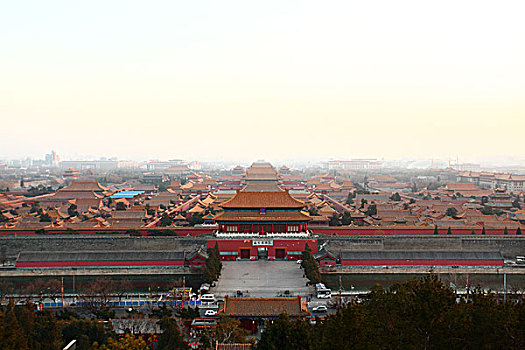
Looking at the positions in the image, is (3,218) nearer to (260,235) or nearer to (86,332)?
(260,235)

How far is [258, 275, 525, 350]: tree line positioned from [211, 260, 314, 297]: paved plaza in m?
7.87

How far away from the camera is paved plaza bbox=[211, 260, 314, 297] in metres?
17.8

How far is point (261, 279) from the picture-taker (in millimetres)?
19484

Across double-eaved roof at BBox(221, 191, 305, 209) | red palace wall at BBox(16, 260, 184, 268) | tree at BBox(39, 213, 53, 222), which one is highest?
double-eaved roof at BBox(221, 191, 305, 209)

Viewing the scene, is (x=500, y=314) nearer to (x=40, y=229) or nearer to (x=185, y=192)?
(x=40, y=229)

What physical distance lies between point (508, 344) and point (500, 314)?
0.63 m

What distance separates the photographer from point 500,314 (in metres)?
8.88

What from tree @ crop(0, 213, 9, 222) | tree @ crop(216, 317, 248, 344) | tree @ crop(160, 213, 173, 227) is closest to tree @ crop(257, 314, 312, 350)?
tree @ crop(216, 317, 248, 344)

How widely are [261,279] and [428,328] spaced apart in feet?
35.9

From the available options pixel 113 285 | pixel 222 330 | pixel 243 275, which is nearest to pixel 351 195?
pixel 243 275

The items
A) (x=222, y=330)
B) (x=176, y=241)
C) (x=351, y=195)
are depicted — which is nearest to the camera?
(x=222, y=330)

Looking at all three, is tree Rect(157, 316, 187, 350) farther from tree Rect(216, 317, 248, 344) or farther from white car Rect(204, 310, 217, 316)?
white car Rect(204, 310, 217, 316)

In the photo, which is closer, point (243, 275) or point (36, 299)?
point (36, 299)

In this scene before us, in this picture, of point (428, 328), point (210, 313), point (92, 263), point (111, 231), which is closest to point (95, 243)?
point (111, 231)
